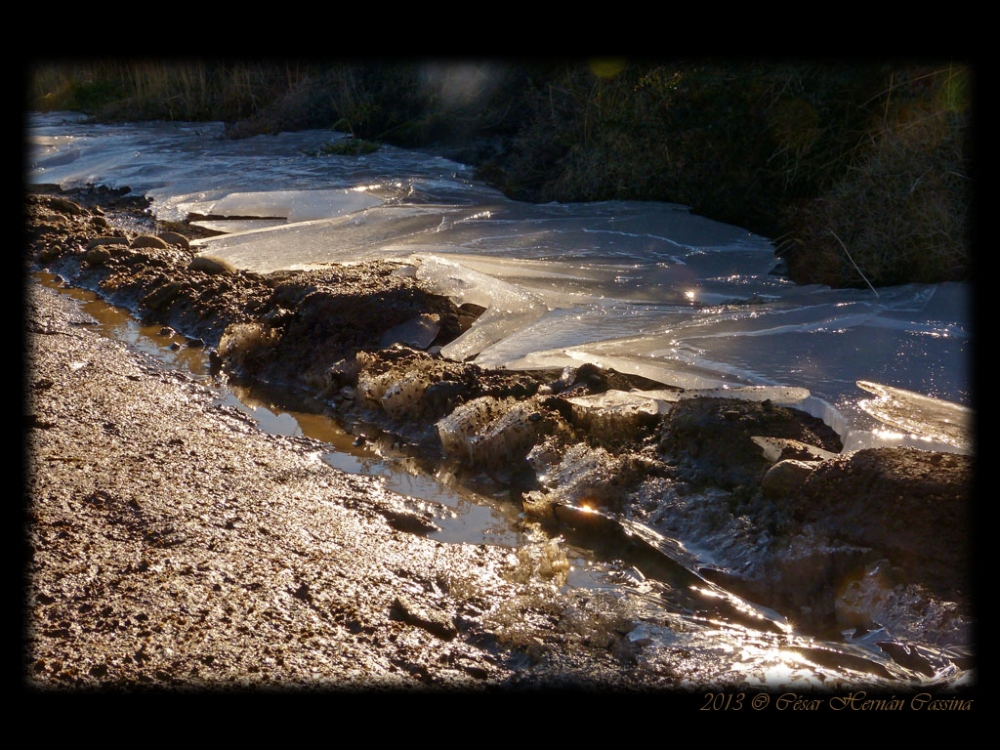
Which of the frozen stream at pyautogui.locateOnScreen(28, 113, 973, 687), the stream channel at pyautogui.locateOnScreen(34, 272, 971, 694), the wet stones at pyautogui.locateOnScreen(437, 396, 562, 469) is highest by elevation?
the frozen stream at pyautogui.locateOnScreen(28, 113, 973, 687)

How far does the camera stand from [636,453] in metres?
3.29

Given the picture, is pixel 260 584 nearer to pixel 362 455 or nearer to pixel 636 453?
pixel 362 455

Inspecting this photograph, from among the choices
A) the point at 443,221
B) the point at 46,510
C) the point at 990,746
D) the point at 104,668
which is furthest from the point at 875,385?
the point at 443,221

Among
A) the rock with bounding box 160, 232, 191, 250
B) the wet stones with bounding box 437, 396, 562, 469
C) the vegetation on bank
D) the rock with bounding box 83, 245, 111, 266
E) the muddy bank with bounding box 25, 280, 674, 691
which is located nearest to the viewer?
the muddy bank with bounding box 25, 280, 674, 691

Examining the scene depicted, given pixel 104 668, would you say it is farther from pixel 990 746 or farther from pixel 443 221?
pixel 443 221

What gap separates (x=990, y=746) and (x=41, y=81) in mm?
18909

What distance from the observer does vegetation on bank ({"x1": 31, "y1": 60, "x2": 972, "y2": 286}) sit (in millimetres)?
4895

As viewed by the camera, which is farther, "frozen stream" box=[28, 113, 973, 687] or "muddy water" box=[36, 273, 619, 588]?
"muddy water" box=[36, 273, 619, 588]

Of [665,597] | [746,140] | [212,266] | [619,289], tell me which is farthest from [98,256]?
[665,597]

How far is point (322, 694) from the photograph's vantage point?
2100 millimetres

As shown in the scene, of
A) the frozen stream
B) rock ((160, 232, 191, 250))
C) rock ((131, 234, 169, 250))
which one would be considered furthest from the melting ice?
rock ((131, 234, 169, 250))

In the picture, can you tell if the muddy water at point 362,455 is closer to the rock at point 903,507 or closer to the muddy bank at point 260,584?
the muddy bank at point 260,584

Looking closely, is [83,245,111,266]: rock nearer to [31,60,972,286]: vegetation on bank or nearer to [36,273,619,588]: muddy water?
[36,273,619,588]: muddy water

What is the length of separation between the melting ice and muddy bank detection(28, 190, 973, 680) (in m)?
0.19
